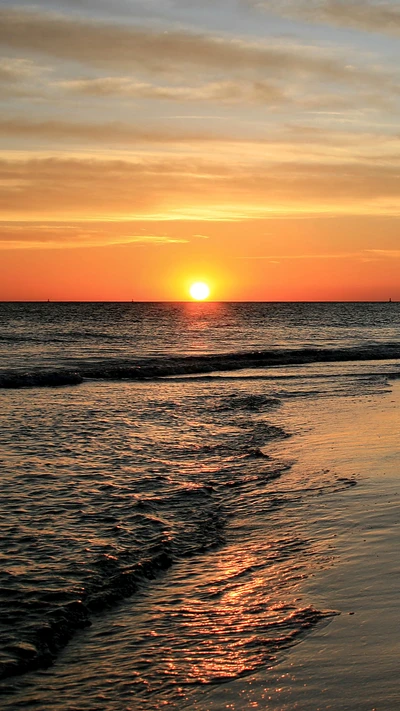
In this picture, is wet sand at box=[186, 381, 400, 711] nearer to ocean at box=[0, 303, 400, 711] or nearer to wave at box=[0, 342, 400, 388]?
ocean at box=[0, 303, 400, 711]

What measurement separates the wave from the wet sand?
18.3 metres

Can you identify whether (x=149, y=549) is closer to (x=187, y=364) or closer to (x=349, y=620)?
(x=349, y=620)

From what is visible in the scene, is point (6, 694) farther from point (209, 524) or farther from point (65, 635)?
point (209, 524)

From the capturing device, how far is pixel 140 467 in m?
12.7

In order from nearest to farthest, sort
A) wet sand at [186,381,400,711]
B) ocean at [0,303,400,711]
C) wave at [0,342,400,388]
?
wet sand at [186,381,400,711] < ocean at [0,303,400,711] < wave at [0,342,400,388]

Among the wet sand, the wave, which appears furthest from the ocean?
the wave

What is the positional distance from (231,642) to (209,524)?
3354 millimetres

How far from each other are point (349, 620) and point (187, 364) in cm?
3073

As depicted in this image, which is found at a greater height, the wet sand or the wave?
the wave

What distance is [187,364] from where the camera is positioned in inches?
1455

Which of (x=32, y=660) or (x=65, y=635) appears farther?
(x=65, y=635)

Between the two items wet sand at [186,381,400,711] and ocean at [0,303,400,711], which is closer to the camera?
wet sand at [186,381,400,711]

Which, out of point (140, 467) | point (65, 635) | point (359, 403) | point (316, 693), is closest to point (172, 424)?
point (140, 467)

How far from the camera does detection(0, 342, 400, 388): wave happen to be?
95.8ft
